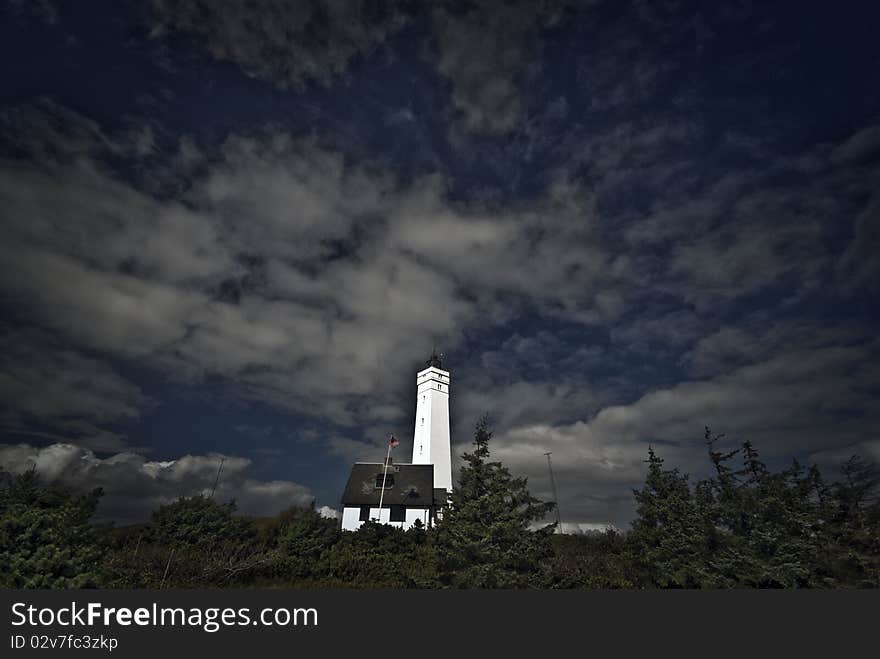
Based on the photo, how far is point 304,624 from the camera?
7.59 meters

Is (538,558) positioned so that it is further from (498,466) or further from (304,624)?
(304,624)

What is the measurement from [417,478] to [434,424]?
8643mm

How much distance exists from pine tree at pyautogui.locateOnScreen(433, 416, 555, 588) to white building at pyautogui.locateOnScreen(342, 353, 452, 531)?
622 inches

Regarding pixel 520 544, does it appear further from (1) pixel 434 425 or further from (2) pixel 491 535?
(1) pixel 434 425

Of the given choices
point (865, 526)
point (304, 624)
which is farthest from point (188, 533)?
point (865, 526)

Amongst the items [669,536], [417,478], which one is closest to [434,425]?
[417,478]

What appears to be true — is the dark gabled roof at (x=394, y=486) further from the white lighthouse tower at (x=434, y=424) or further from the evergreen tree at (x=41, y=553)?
the evergreen tree at (x=41, y=553)

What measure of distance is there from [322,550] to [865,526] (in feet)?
93.8

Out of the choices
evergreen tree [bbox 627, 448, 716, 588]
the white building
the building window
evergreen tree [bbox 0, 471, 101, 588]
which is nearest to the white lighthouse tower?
the white building

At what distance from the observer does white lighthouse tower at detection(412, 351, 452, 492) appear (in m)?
47.2

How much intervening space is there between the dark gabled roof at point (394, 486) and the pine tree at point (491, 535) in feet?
61.6

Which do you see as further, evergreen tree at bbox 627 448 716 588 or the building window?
the building window

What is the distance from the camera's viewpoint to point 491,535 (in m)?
19.3

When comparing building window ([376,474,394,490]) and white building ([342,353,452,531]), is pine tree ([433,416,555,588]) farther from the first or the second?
building window ([376,474,394,490])
